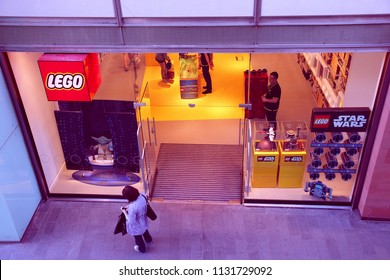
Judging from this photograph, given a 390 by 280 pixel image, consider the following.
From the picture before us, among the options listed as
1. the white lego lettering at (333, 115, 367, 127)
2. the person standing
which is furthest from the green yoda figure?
the white lego lettering at (333, 115, 367, 127)

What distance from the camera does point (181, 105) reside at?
7.88m

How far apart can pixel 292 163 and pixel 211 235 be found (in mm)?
1925

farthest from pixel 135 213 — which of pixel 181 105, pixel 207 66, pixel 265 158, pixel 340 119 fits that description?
pixel 340 119

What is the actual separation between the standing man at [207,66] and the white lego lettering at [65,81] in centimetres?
221

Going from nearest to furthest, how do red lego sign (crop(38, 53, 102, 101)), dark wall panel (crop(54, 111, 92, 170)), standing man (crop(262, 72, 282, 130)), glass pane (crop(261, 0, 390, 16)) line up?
glass pane (crop(261, 0, 390, 16))
red lego sign (crop(38, 53, 102, 101))
dark wall panel (crop(54, 111, 92, 170))
standing man (crop(262, 72, 282, 130))

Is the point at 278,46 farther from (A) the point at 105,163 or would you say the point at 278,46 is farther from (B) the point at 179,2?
(A) the point at 105,163

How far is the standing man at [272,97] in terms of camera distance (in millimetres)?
8423

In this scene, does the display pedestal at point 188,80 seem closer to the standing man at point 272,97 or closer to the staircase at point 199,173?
the staircase at point 199,173

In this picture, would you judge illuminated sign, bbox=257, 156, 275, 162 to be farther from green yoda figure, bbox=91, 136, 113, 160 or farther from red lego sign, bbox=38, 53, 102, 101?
red lego sign, bbox=38, 53, 102, 101

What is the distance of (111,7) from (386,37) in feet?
12.3

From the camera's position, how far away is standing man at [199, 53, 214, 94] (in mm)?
7828

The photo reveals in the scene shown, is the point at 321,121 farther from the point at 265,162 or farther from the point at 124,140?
the point at 124,140

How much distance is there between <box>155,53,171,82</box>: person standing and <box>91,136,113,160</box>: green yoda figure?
1.53 metres

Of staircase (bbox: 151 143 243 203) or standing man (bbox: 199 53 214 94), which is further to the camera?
staircase (bbox: 151 143 243 203)
